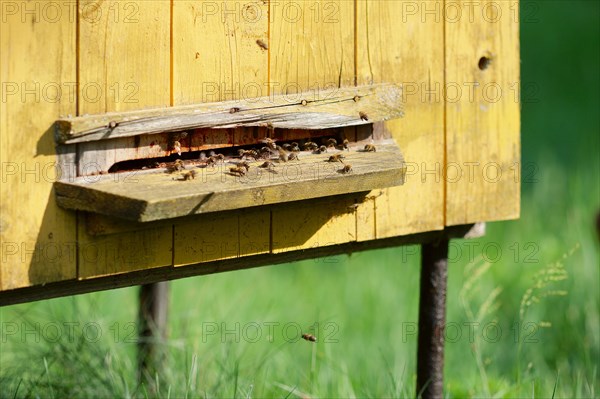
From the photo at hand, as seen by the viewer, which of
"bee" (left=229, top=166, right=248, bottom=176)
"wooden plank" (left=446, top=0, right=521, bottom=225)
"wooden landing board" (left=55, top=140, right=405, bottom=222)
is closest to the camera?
"wooden landing board" (left=55, top=140, right=405, bottom=222)

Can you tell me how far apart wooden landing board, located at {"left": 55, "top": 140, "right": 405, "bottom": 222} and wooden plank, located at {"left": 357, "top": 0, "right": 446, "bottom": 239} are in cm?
26

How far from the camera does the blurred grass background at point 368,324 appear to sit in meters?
3.59

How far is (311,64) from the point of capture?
115 inches

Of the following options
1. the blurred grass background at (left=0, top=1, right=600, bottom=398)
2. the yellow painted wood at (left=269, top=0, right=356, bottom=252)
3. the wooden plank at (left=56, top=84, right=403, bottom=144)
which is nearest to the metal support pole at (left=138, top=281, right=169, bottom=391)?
the blurred grass background at (left=0, top=1, right=600, bottom=398)

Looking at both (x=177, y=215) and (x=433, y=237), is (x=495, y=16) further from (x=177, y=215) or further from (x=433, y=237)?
(x=177, y=215)

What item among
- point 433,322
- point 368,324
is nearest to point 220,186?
point 433,322

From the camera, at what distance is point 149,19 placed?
2594 mm

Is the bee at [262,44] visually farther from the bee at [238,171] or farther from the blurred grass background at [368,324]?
the blurred grass background at [368,324]

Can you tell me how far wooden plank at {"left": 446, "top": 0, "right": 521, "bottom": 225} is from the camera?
3.25 metres

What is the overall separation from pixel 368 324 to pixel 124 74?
127 inches

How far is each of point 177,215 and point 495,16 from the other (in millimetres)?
1446

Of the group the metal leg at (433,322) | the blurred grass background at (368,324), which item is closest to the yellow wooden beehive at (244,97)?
the metal leg at (433,322)

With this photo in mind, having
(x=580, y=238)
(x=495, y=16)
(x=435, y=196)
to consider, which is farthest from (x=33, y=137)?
(x=580, y=238)

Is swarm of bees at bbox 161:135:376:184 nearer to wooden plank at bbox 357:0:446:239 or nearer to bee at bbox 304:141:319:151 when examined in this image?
bee at bbox 304:141:319:151
